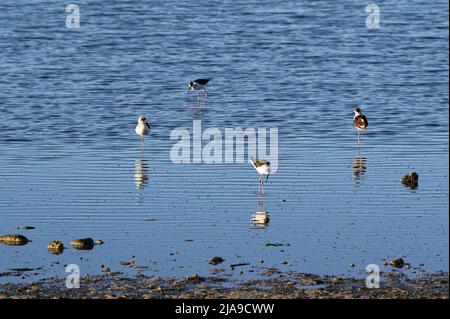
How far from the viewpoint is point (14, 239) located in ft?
48.7

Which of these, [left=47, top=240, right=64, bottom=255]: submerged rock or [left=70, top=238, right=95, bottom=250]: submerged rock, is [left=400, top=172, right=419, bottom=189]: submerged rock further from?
[left=47, top=240, right=64, bottom=255]: submerged rock

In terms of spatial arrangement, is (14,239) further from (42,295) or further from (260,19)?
(260,19)

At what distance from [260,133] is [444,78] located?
1072cm

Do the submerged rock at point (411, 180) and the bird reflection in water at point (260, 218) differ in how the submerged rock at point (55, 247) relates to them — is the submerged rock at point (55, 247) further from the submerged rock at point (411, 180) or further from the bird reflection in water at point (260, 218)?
the submerged rock at point (411, 180)

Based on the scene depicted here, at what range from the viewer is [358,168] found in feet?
64.8

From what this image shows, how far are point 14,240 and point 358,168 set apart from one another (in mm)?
7252

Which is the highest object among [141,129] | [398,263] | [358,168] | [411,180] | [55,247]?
[141,129]

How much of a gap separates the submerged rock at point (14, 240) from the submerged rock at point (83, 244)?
2.29 feet

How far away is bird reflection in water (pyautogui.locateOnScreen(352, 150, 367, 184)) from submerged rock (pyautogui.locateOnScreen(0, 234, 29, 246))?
625cm

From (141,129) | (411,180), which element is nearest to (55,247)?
(411,180)

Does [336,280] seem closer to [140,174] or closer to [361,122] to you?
[140,174]

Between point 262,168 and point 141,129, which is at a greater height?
point 141,129

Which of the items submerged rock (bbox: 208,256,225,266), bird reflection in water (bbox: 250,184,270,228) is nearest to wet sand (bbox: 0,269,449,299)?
submerged rock (bbox: 208,256,225,266)

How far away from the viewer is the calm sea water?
48.5 ft
